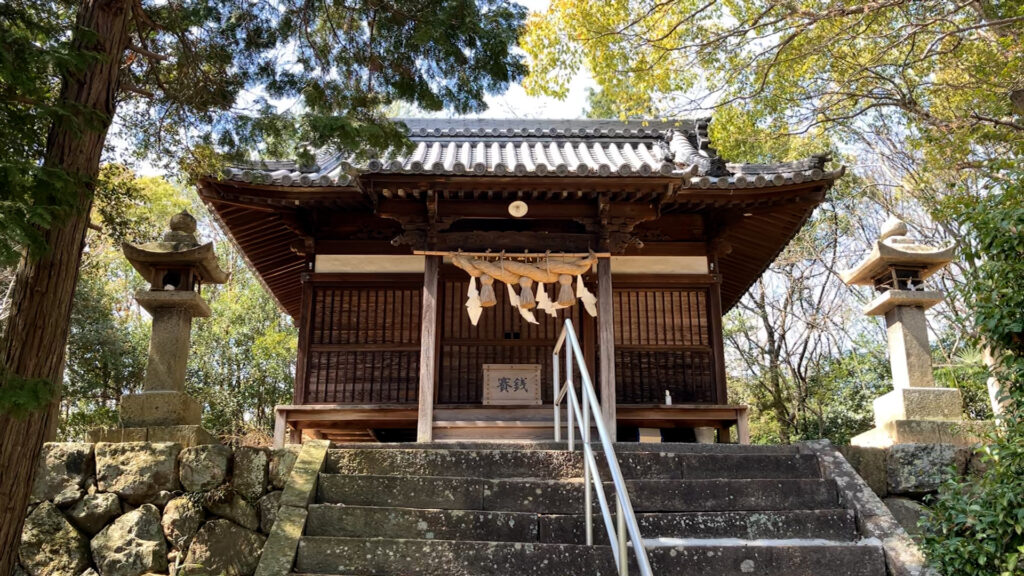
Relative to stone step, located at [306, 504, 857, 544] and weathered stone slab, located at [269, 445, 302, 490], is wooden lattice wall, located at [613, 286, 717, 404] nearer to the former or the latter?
stone step, located at [306, 504, 857, 544]

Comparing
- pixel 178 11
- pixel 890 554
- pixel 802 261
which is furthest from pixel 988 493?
pixel 802 261

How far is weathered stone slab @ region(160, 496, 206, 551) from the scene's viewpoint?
5859 millimetres

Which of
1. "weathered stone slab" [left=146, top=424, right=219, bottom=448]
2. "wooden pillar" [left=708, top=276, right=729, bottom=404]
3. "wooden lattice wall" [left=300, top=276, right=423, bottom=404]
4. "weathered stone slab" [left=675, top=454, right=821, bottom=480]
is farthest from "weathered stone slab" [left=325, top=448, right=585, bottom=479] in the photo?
"wooden pillar" [left=708, top=276, right=729, bottom=404]

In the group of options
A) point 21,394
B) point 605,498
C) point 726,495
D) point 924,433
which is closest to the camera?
point 21,394

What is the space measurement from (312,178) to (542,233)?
2497mm

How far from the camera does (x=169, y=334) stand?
7.21 meters

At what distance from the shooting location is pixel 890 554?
493 cm

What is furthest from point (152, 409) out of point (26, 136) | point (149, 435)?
point (26, 136)

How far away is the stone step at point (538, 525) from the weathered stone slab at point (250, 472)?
0.90 meters

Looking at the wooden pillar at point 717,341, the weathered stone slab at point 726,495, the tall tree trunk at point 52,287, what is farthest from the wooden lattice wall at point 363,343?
the tall tree trunk at point 52,287

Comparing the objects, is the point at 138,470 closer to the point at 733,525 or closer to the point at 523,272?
the point at 523,272

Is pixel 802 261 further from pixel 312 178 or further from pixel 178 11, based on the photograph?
pixel 178 11

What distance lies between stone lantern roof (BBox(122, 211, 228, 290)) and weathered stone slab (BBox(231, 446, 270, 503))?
2193 mm

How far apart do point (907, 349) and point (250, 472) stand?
19.2 feet
